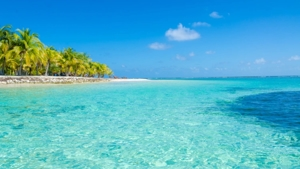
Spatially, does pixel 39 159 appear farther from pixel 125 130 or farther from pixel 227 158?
pixel 227 158

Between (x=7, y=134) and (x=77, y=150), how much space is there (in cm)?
234

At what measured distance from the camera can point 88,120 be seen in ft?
25.5

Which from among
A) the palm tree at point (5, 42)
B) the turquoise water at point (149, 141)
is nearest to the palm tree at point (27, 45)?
the palm tree at point (5, 42)

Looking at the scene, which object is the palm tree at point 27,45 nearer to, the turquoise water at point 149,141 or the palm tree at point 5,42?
the palm tree at point 5,42

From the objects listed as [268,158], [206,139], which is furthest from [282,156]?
[206,139]

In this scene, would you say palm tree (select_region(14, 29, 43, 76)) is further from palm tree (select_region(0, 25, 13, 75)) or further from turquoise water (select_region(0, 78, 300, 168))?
turquoise water (select_region(0, 78, 300, 168))

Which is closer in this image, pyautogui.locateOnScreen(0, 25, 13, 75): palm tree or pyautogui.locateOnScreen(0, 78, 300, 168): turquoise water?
pyautogui.locateOnScreen(0, 78, 300, 168): turquoise water

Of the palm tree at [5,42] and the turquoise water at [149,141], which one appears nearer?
the turquoise water at [149,141]

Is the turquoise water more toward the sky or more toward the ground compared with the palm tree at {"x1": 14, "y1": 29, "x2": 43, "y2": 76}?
more toward the ground

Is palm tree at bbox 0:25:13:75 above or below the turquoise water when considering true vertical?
above

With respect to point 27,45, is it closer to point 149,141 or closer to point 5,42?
point 5,42

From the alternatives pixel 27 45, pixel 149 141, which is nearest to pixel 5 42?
pixel 27 45

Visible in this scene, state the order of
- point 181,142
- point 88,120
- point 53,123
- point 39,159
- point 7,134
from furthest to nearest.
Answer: point 88,120 < point 53,123 < point 7,134 < point 181,142 < point 39,159

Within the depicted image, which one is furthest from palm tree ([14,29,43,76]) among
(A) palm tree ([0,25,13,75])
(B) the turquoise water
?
(B) the turquoise water
